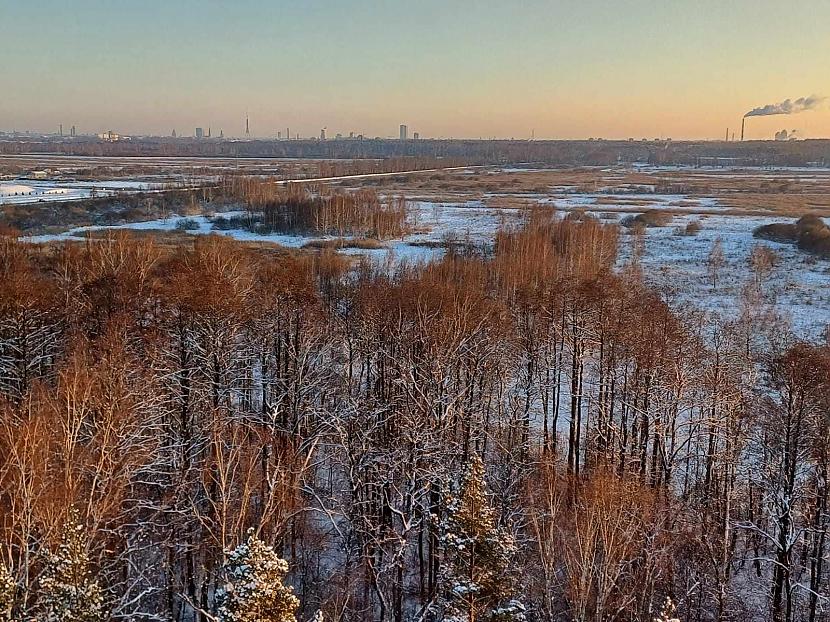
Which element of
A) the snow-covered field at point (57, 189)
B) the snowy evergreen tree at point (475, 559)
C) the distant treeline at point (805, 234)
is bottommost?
the snowy evergreen tree at point (475, 559)

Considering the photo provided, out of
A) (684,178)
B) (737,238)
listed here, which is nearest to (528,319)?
(737,238)

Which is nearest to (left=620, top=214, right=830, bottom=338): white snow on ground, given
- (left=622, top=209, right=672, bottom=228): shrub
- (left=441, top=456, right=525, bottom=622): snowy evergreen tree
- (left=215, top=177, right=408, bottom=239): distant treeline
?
(left=622, top=209, right=672, bottom=228): shrub

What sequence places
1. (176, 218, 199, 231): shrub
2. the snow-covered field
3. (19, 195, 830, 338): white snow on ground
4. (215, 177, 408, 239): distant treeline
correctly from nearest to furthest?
1. (19, 195, 830, 338): white snow on ground
2. (215, 177, 408, 239): distant treeline
3. (176, 218, 199, 231): shrub
4. the snow-covered field

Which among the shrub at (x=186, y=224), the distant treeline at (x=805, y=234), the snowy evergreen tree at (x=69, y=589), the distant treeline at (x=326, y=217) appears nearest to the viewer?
the snowy evergreen tree at (x=69, y=589)

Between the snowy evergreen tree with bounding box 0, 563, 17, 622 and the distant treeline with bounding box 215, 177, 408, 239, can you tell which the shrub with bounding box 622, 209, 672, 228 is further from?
the snowy evergreen tree with bounding box 0, 563, 17, 622

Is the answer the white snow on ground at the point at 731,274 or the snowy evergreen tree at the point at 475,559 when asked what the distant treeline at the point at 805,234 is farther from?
the snowy evergreen tree at the point at 475,559

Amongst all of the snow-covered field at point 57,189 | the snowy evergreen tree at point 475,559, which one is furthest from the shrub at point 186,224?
the snowy evergreen tree at point 475,559

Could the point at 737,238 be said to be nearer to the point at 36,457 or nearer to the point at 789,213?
the point at 789,213
